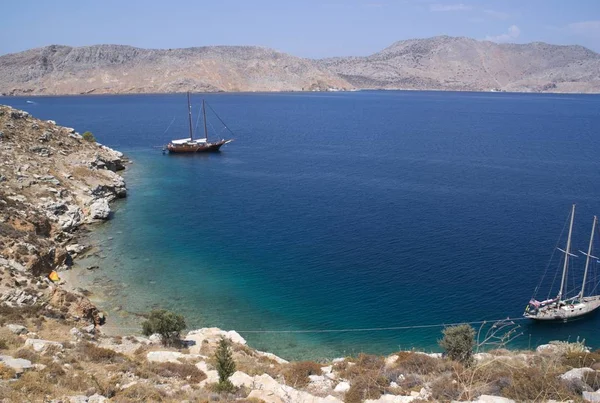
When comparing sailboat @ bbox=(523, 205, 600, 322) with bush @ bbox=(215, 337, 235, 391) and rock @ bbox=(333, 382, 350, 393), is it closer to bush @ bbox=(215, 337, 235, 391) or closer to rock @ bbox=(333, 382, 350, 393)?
rock @ bbox=(333, 382, 350, 393)

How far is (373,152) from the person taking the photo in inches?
3063

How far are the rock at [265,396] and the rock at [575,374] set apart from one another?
7.88m

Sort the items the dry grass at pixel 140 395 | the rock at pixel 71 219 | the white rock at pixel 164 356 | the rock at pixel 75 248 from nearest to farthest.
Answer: the dry grass at pixel 140 395 < the white rock at pixel 164 356 < the rock at pixel 75 248 < the rock at pixel 71 219

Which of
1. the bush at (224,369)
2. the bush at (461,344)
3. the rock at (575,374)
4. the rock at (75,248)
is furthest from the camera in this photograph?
the rock at (75,248)

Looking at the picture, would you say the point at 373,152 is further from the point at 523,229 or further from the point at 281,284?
the point at 281,284

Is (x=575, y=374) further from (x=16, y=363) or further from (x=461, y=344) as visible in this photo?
(x=16, y=363)

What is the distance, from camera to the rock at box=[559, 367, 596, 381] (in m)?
13.2

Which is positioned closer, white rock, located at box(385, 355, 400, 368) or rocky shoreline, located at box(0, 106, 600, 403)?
rocky shoreline, located at box(0, 106, 600, 403)

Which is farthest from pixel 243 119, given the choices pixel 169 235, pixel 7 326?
pixel 7 326

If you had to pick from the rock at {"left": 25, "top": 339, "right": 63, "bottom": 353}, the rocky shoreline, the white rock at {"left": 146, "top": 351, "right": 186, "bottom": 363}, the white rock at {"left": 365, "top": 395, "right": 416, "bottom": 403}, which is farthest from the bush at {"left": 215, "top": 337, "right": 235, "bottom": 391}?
the rock at {"left": 25, "top": 339, "right": 63, "bottom": 353}

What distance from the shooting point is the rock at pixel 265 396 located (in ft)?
42.8

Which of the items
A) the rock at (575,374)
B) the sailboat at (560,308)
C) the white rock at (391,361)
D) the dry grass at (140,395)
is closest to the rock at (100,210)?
the dry grass at (140,395)

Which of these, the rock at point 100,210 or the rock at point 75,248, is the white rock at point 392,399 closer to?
the rock at point 75,248

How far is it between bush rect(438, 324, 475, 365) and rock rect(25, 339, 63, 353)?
13.6 meters
